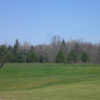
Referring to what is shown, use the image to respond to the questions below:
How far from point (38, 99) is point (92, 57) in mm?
78067

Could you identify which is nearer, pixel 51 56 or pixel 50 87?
pixel 50 87

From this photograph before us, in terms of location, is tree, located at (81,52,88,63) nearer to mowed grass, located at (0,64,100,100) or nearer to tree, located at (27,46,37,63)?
tree, located at (27,46,37,63)

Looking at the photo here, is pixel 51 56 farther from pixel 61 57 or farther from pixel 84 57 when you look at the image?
pixel 84 57

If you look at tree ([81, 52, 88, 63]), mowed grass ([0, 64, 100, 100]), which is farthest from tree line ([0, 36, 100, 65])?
mowed grass ([0, 64, 100, 100])

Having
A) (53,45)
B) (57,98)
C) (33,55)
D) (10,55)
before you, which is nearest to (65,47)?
(53,45)

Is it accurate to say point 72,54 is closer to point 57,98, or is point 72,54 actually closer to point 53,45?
point 53,45

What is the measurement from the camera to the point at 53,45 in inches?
4245

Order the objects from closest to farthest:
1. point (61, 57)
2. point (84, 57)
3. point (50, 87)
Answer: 1. point (50, 87)
2. point (84, 57)
3. point (61, 57)

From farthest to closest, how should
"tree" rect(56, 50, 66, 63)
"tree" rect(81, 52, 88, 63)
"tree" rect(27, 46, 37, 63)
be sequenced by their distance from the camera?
"tree" rect(27, 46, 37, 63)
"tree" rect(56, 50, 66, 63)
"tree" rect(81, 52, 88, 63)

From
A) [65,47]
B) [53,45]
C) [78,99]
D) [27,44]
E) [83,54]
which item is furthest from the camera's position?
[27,44]

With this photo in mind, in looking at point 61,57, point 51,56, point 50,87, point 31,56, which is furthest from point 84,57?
point 50,87

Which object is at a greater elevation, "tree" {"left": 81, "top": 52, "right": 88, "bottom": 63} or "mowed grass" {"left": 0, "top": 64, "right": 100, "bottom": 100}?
"tree" {"left": 81, "top": 52, "right": 88, "bottom": 63}

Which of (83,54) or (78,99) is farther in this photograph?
(83,54)

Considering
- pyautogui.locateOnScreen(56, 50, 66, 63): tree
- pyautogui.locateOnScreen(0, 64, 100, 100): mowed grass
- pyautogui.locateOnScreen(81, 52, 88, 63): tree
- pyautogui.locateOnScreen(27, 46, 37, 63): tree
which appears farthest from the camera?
pyautogui.locateOnScreen(27, 46, 37, 63): tree
